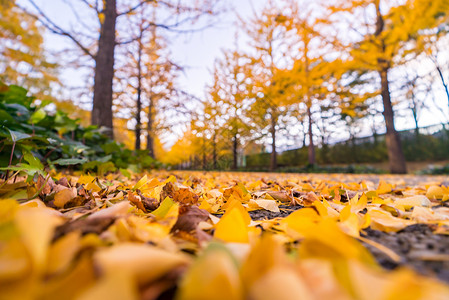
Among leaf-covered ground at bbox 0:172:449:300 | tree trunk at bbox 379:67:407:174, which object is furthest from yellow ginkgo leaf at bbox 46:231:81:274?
tree trunk at bbox 379:67:407:174

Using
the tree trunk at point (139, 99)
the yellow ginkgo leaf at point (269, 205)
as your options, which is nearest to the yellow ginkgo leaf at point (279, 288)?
the yellow ginkgo leaf at point (269, 205)

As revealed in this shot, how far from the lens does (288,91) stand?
22.3ft

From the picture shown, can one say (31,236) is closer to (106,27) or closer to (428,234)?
(428,234)

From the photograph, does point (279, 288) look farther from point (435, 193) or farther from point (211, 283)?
point (435, 193)

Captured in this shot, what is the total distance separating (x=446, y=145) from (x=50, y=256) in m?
13.3

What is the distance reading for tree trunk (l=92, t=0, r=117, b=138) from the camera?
3.34 meters

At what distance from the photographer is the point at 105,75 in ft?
11.2

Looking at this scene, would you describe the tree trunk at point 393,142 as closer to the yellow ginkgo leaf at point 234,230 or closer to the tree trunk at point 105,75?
the tree trunk at point 105,75

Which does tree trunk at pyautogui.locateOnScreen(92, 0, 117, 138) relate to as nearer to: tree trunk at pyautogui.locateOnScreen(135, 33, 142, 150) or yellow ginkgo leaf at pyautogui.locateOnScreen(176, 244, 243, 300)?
tree trunk at pyautogui.locateOnScreen(135, 33, 142, 150)

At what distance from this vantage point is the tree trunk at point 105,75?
11.0 ft

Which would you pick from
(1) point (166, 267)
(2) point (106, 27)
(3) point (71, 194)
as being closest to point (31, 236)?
(1) point (166, 267)

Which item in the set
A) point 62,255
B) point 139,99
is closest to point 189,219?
point 62,255

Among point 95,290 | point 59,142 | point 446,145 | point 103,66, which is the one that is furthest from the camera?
point 446,145

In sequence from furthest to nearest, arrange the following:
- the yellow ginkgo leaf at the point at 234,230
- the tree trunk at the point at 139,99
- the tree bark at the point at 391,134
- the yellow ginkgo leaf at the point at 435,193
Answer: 1. the tree bark at the point at 391,134
2. the tree trunk at the point at 139,99
3. the yellow ginkgo leaf at the point at 435,193
4. the yellow ginkgo leaf at the point at 234,230
